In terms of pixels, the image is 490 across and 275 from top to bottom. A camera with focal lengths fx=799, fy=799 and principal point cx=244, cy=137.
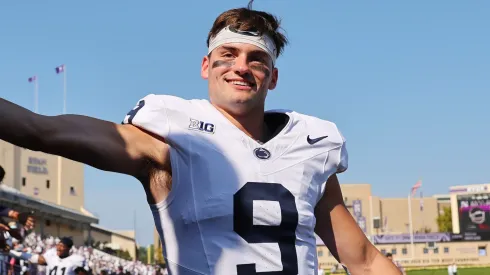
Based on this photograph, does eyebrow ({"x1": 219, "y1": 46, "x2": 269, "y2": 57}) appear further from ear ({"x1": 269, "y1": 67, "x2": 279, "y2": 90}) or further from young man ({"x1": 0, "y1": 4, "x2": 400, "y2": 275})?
ear ({"x1": 269, "y1": 67, "x2": 279, "y2": 90})

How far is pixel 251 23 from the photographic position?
3.30m

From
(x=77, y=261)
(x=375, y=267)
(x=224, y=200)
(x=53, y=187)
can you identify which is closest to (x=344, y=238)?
(x=375, y=267)

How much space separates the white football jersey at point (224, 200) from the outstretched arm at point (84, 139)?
0.23 ft

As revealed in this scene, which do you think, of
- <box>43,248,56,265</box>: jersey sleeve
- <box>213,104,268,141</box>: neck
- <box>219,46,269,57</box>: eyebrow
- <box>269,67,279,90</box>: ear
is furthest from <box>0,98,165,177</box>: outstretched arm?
<box>43,248,56,265</box>: jersey sleeve

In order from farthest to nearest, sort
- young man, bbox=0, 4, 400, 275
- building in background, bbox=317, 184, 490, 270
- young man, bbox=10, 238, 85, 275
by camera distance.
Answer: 1. building in background, bbox=317, 184, 490, 270
2. young man, bbox=10, 238, 85, 275
3. young man, bbox=0, 4, 400, 275

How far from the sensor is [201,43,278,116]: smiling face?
3.18 meters

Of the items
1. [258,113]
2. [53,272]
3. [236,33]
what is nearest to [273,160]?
[258,113]

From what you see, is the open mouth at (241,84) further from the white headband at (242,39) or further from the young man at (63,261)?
the young man at (63,261)

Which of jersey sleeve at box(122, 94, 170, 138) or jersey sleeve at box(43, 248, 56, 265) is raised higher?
jersey sleeve at box(122, 94, 170, 138)

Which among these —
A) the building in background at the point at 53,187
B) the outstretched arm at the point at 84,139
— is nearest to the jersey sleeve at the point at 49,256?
the outstretched arm at the point at 84,139

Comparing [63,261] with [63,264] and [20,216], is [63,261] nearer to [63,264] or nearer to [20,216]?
[63,264]

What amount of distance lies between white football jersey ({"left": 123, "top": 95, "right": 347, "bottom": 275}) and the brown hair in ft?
1.24

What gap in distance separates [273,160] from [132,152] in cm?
Result: 61

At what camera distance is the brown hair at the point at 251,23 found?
10.8ft
